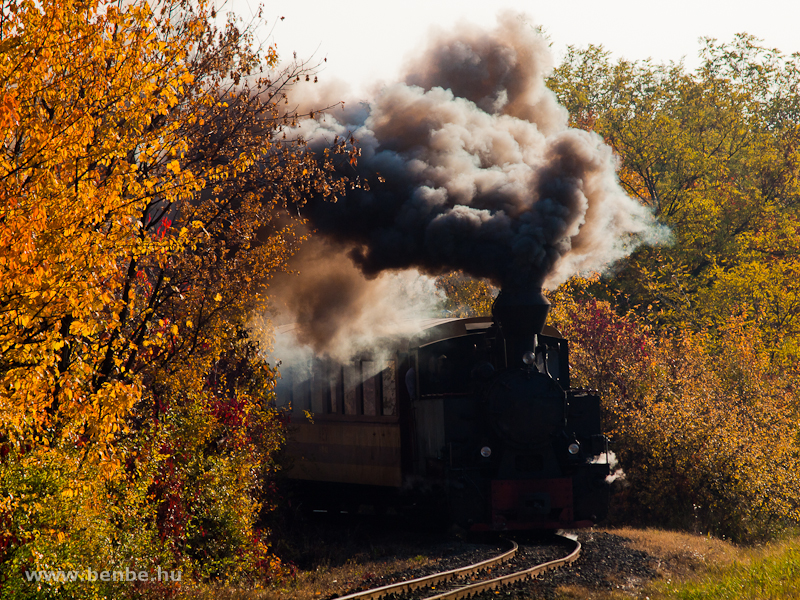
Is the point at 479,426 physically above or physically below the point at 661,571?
above

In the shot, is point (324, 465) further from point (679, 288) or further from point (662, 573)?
point (679, 288)

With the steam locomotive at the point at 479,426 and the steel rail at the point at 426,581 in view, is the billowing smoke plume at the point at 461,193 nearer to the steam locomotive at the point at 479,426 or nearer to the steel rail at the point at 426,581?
the steam locomotive at the point at 479,426

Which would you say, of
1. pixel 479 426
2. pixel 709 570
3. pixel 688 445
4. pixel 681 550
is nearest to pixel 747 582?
pixel 709 570

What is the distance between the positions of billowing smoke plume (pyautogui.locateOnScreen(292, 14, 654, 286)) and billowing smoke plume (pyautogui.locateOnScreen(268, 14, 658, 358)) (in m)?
0.02

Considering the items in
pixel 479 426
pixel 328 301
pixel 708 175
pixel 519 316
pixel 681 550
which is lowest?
pixel 681 550

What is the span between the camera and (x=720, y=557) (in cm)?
962

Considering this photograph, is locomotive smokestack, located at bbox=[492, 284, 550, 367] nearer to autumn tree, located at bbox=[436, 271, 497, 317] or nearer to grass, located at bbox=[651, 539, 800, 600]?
grass, located at bbox=[651, 539, 800, 600]

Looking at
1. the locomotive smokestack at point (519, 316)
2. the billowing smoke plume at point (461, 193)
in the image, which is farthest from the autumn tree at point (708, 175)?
the locomotive smokestack at point (519, 316)

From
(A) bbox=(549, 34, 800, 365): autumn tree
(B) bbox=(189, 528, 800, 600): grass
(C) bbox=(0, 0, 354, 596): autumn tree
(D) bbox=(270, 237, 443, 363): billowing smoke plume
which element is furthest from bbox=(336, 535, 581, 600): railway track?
(A) bbox=(549, 34, 800, 365): autumn tree

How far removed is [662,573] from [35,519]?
6.62m

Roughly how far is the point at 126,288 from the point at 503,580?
4918 mm

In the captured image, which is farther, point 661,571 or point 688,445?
point 688,445

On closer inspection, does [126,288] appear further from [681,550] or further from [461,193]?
[681,550]

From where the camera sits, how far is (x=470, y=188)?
10.6 m
